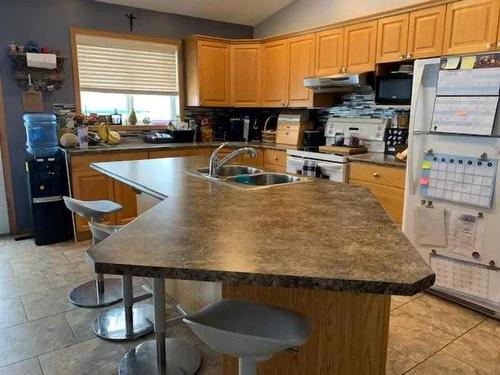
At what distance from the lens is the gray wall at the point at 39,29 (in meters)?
3.79

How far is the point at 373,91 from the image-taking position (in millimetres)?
4078

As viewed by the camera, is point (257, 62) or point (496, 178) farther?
point (257, 62)

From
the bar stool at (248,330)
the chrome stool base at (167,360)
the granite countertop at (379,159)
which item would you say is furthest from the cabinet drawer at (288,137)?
the bar stool at (248,330)

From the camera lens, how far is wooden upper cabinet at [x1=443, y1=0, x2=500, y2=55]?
9.22 ft

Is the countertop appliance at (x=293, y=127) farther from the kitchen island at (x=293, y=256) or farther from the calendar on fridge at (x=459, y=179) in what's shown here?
the kitchen island at (x=293, y=256)

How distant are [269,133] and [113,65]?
2040 mm

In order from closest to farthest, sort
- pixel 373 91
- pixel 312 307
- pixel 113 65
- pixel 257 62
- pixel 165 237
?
pixel 165 237 → pixel 312 307 → pixel 373 91 → pixel 113 65 → pixel 257 62

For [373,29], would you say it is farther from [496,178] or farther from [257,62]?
[496,178]

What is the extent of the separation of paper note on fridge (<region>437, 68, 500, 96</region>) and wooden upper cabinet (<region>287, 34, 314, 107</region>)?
1932 mm

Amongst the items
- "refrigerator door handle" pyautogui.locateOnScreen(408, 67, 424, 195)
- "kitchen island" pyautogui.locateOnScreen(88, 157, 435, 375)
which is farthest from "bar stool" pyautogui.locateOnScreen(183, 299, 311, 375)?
"refrigerator door handle" pyautogui.locateOnScreen(408, 67, 424, 195)

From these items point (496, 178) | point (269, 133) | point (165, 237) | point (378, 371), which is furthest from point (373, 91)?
point (165, 237)

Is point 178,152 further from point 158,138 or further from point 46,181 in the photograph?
point 46,181

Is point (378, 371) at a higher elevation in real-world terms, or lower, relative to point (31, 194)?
lower

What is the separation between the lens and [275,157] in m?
4.51
